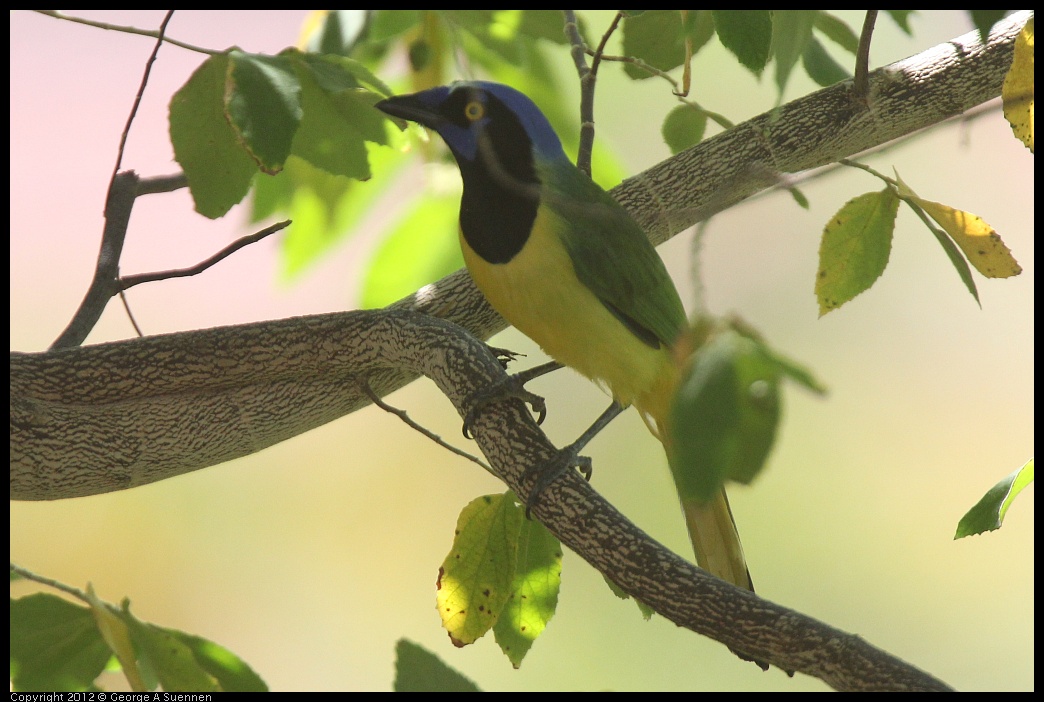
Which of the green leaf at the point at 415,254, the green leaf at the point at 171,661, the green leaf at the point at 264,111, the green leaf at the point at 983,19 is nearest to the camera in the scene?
the green leaf at the point at 983,19

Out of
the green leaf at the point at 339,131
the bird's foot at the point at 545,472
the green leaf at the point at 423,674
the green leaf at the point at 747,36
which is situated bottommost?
the green leaf at the point at 423,674

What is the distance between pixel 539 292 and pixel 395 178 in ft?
1.44

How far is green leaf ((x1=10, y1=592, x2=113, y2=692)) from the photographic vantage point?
2.72ft

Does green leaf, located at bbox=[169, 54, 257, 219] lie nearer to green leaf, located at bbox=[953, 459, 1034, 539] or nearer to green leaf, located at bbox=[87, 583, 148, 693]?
green leaf, located at bbox=[87, 583, 148, 693]

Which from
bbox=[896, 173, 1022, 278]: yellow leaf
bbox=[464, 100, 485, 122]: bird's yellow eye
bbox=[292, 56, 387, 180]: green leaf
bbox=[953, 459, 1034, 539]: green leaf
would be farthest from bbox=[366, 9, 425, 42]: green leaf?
bbox=[953, 459, 1034, 539]: green leaf

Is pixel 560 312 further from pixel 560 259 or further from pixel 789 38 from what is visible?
pixel 789 38

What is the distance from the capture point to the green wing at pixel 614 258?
1.39 metres

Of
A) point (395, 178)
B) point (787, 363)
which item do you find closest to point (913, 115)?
point (395, 178)

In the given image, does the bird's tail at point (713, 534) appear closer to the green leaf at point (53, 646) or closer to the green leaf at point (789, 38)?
the green leaf at point (789, 38)

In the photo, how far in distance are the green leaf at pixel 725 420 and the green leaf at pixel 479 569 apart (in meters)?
0.62

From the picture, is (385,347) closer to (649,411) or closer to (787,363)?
(649,411)

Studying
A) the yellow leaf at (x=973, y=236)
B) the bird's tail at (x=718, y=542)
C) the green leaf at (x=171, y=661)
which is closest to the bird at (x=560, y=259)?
the bird's tail at (x=718, y=542)

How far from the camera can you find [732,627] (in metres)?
0.92

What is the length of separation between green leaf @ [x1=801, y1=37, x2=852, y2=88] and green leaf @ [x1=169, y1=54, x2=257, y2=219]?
0.77 m
